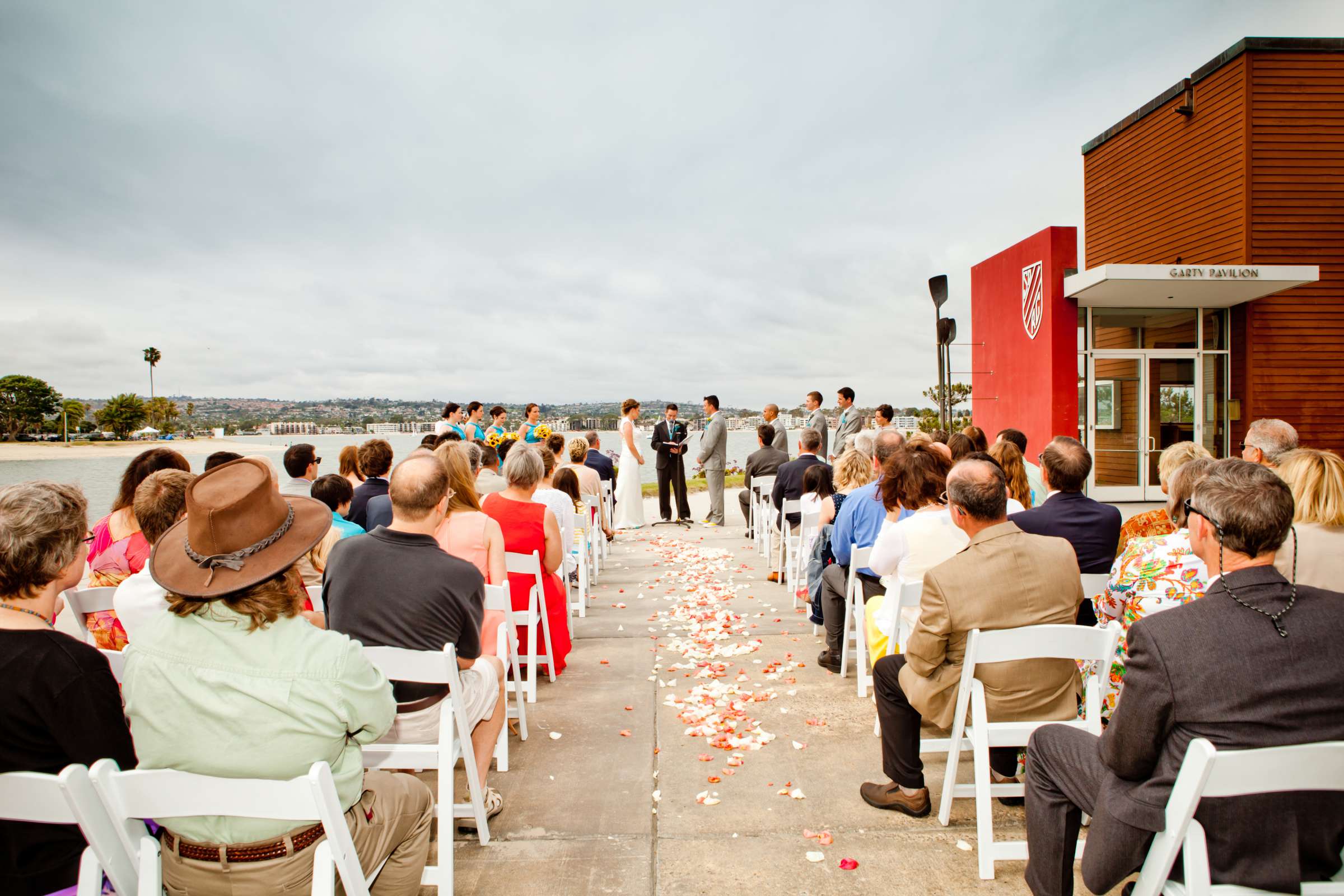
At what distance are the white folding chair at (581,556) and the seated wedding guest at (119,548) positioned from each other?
2885 millimetres

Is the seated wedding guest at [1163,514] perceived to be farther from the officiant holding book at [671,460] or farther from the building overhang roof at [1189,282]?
the officiant holding book at [671,460]

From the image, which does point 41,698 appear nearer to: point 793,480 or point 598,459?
point 793,480

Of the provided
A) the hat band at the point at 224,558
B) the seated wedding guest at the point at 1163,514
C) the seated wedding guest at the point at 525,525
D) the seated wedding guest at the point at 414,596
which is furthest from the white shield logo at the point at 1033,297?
the hat band at the point at 224,558

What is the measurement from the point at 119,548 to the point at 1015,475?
495cm

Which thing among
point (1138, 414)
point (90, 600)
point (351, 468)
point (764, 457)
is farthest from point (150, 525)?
point (1138, 414)

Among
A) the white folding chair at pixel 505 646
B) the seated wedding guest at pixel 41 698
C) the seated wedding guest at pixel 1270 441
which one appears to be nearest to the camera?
the seated wedding guest at pixel 41 698

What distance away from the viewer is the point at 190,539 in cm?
183

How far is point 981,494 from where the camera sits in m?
2.76

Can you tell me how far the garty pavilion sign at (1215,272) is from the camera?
10.2 metres

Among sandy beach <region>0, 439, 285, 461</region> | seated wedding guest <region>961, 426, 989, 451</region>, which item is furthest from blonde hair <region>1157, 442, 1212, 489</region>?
sandy beach <region>0, 439, 285, 461</region>

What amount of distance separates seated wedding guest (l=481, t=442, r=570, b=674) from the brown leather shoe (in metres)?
2.18

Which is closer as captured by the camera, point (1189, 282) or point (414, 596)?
point (414, 596)

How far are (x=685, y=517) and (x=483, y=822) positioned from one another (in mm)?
9074

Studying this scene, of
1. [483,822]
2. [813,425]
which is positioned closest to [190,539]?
[483,822]
